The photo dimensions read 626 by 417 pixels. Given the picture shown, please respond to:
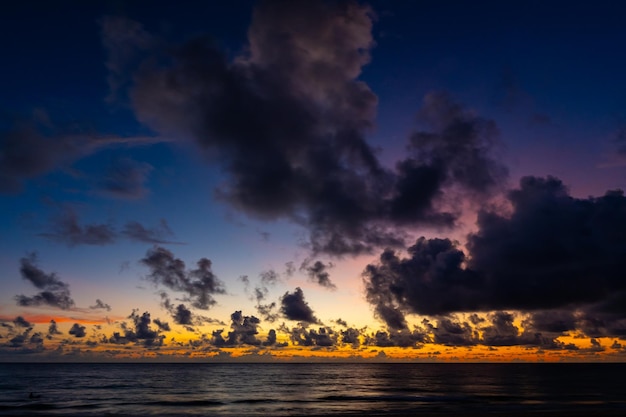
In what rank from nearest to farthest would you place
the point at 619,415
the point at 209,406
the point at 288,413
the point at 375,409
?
the point at 619,415, the point at 288,413, the point at 375,409, the point at 209,406

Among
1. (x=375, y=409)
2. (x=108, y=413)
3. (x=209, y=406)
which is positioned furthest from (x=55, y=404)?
(x=375, y=409)

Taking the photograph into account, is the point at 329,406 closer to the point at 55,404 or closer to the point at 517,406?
the point at 517,406

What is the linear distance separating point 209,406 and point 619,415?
61060 millimetres

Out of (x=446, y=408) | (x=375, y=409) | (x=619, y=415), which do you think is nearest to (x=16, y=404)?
(x=375, y=409)

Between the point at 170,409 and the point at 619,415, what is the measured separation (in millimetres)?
63977

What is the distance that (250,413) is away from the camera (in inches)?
2773

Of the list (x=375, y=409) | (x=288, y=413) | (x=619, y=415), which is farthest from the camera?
(x=375, y=409)

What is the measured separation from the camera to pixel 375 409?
246 ft

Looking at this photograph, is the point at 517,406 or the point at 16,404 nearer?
the point at 517,406

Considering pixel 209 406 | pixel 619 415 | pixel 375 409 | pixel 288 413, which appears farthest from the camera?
pixel 209 406

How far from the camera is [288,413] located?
6956 cm

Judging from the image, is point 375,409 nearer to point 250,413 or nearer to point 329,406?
point 329,406

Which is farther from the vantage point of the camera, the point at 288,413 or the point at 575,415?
the point at 288,413

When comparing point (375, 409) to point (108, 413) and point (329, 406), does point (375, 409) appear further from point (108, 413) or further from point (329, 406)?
point (108, 413)
